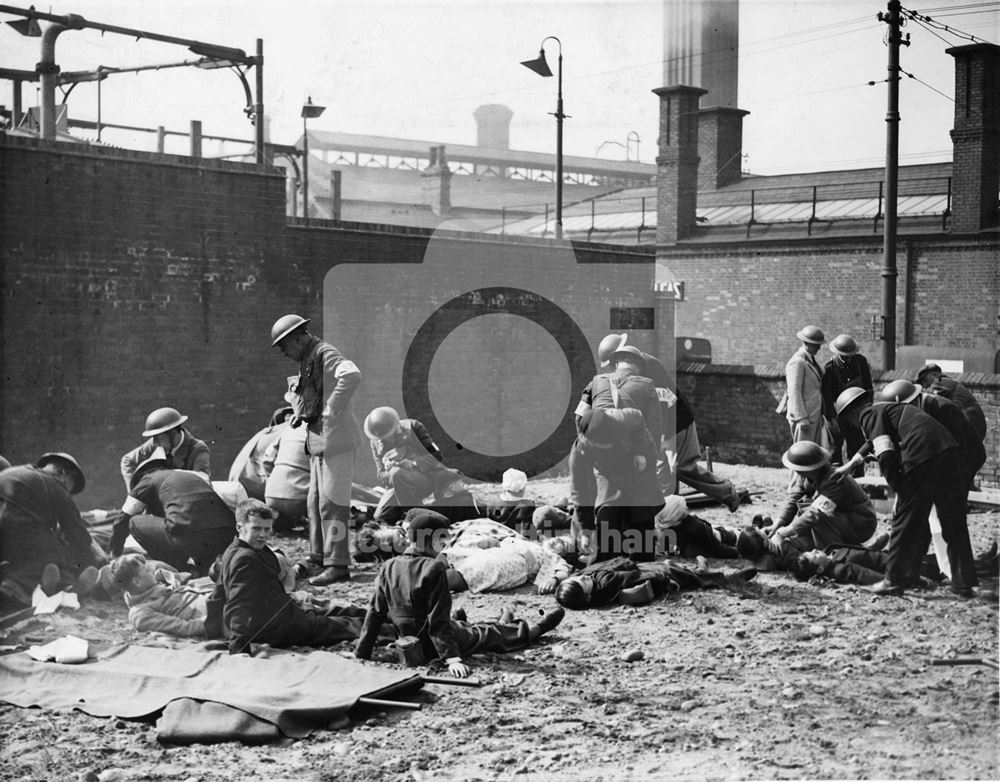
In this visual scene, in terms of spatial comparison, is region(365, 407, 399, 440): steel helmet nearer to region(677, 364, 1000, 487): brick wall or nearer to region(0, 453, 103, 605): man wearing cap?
region(0, 453, 103, 605): man wearing cap

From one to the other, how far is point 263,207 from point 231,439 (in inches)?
113

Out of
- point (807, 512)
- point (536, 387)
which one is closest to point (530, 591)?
point (807, 512)

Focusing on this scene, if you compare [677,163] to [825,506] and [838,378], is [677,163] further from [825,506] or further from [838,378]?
[825,506]

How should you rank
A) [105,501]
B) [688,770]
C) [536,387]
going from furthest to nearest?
[536,387], [105,501], [688,770]

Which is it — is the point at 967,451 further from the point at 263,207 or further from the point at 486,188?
the point at 486,188

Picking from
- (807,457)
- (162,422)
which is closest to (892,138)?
(807,457)

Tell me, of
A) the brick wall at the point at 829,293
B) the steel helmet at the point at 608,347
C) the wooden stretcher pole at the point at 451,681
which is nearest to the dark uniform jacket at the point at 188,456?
the wooden stretcher pole at the point at 451,681

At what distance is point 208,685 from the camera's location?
224 inches

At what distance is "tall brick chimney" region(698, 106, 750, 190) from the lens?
32031 mm

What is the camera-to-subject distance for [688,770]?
4.76 meters

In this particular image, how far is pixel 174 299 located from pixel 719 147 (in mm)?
24202

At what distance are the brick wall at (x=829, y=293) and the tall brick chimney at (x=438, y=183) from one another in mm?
13442

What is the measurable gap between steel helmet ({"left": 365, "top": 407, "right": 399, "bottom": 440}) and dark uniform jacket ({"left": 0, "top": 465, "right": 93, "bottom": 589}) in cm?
286

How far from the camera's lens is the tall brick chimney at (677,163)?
29.2 metres
